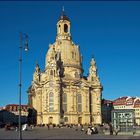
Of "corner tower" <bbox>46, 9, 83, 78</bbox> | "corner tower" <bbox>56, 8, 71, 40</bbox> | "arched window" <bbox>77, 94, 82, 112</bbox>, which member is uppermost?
"corner tower" <bbox>56, 8, 71, 40</bbox>

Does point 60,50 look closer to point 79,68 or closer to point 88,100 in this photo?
point 79,68

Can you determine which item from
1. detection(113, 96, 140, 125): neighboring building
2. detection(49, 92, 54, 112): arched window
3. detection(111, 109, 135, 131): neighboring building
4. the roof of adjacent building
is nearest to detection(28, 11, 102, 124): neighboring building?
detection(49, 92, 54, 112): arched window

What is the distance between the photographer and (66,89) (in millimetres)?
99688

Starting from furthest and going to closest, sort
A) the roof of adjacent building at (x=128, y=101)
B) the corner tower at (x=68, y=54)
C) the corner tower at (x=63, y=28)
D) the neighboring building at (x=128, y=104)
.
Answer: the roof of adjacent building at (x=128, y=101) → the neighboring building at (x=128, y=104) → the corner tower at (x=63, y=28) → the corner tower at (x=68, y=54)

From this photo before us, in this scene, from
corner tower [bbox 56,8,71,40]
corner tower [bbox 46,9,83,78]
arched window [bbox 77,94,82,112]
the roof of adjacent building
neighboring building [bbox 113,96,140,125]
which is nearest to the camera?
arched window [bbox 77,94,82,112]

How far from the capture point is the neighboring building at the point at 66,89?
318ft

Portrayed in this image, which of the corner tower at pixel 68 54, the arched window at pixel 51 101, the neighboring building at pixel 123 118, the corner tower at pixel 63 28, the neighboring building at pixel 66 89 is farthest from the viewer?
the corner tower at pixel 63 28

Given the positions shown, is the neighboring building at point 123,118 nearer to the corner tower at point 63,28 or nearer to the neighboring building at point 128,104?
the corner tower at point 63,28

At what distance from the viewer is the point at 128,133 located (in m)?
45.1

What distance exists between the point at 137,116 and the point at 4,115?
2285 inches

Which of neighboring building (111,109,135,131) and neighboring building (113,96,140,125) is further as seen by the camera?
neighboring building (113,96,140,125)

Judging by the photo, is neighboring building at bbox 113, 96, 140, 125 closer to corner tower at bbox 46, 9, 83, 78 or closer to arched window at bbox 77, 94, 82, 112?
arched window at bbox 77, 94, 82, 112

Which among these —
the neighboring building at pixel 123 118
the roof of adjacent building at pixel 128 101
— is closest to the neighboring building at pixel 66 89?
the neighboring building at pixel 123 118

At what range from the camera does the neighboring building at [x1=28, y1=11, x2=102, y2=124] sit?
318 feet
